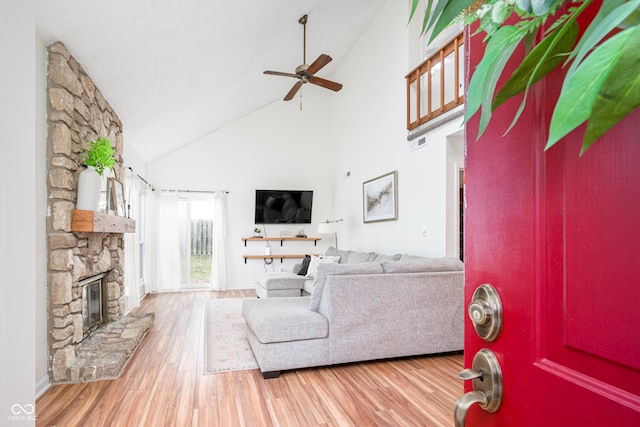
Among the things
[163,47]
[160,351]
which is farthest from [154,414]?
[163,47]

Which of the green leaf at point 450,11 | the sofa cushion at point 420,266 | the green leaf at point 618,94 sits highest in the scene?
the green leaf at point 450,11

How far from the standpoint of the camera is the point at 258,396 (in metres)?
2.59

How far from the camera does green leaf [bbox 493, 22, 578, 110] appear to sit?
393 mm

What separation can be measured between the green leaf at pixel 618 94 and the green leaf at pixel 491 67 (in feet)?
0.44

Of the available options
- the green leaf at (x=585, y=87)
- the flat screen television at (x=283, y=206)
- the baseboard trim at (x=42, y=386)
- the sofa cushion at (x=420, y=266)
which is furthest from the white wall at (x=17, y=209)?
the flat screen television at (x=283, y=206)

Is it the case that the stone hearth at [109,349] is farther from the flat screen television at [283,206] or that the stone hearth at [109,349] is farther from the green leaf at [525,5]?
the flat screen television at [283,206]

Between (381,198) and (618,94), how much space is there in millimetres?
5442

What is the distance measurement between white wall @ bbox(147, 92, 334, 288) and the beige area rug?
6.99 ft

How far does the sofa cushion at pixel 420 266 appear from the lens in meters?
3.24

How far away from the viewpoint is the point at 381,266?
3246mm

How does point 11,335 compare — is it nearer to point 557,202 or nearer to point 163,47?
point 557,202

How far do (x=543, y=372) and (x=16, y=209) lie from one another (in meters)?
1.44

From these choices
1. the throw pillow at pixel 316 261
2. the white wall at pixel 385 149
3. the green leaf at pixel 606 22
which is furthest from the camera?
the throw pillow at pixel 316 261

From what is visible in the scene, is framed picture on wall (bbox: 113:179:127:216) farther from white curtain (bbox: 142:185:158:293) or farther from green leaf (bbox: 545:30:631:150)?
green leaf (bbox: 545:30:631:150)
